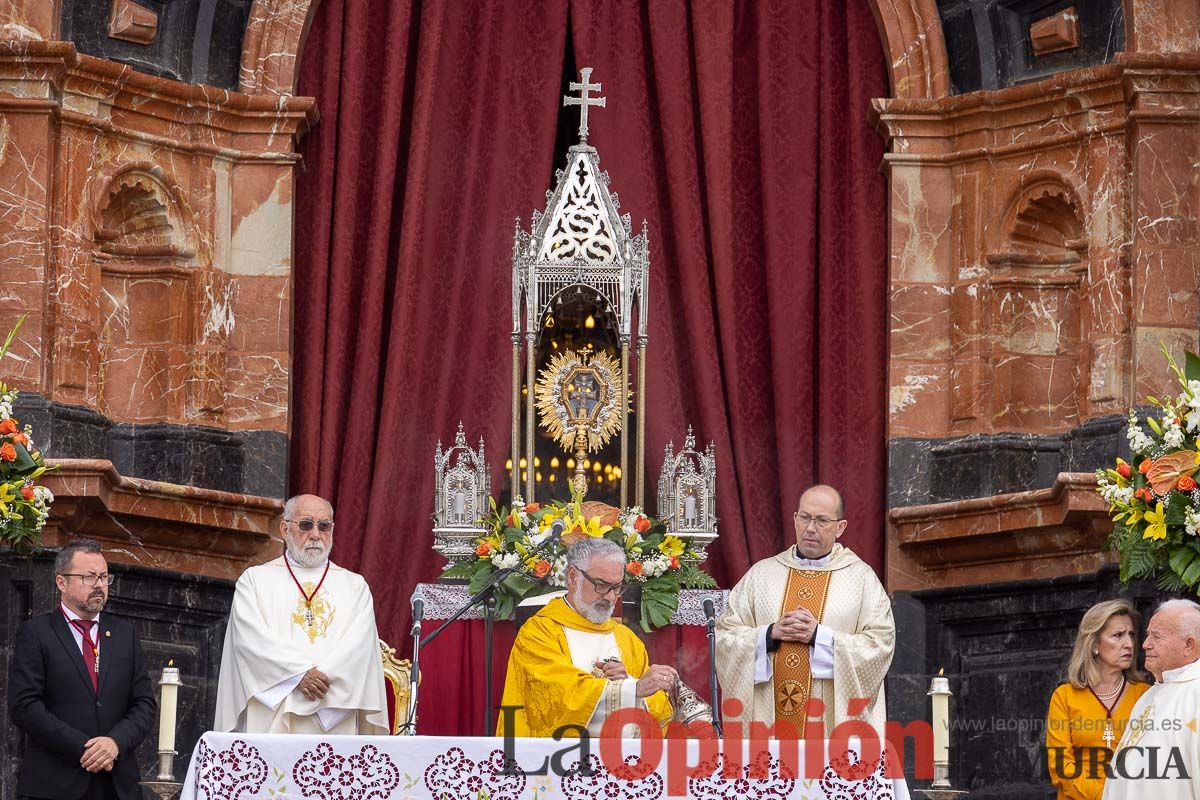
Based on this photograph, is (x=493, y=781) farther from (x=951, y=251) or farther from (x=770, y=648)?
(x=951, y=251)

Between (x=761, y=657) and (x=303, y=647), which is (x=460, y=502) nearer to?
(x=303, y=647)

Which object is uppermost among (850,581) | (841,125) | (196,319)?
(841,125)

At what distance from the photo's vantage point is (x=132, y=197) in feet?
38.7

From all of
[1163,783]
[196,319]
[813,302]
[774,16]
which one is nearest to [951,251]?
[813,302]

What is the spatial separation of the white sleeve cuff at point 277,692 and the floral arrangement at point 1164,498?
330 centimetres

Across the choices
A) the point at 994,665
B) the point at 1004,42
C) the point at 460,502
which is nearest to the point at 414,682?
the point at 460,502

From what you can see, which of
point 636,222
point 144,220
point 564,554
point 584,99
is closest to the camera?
point 564,554

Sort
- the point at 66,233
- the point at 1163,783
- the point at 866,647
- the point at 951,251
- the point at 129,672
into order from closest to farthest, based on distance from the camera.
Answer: the point at 1163,783
the point at 129,672
the point at 866,647
the point at 66,233
the point at 951,251

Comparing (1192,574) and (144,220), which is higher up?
(144,220)

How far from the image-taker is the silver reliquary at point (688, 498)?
1098 centimetres

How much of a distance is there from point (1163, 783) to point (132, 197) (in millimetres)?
6095

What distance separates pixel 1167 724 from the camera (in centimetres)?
805

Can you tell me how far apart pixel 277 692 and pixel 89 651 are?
75 centimetres

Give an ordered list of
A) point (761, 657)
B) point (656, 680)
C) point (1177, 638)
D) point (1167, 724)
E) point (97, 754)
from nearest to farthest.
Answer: point (1167, 724)
point (1177, 638)
point (656, 680)
point (97, 754)
point (761, 657)
